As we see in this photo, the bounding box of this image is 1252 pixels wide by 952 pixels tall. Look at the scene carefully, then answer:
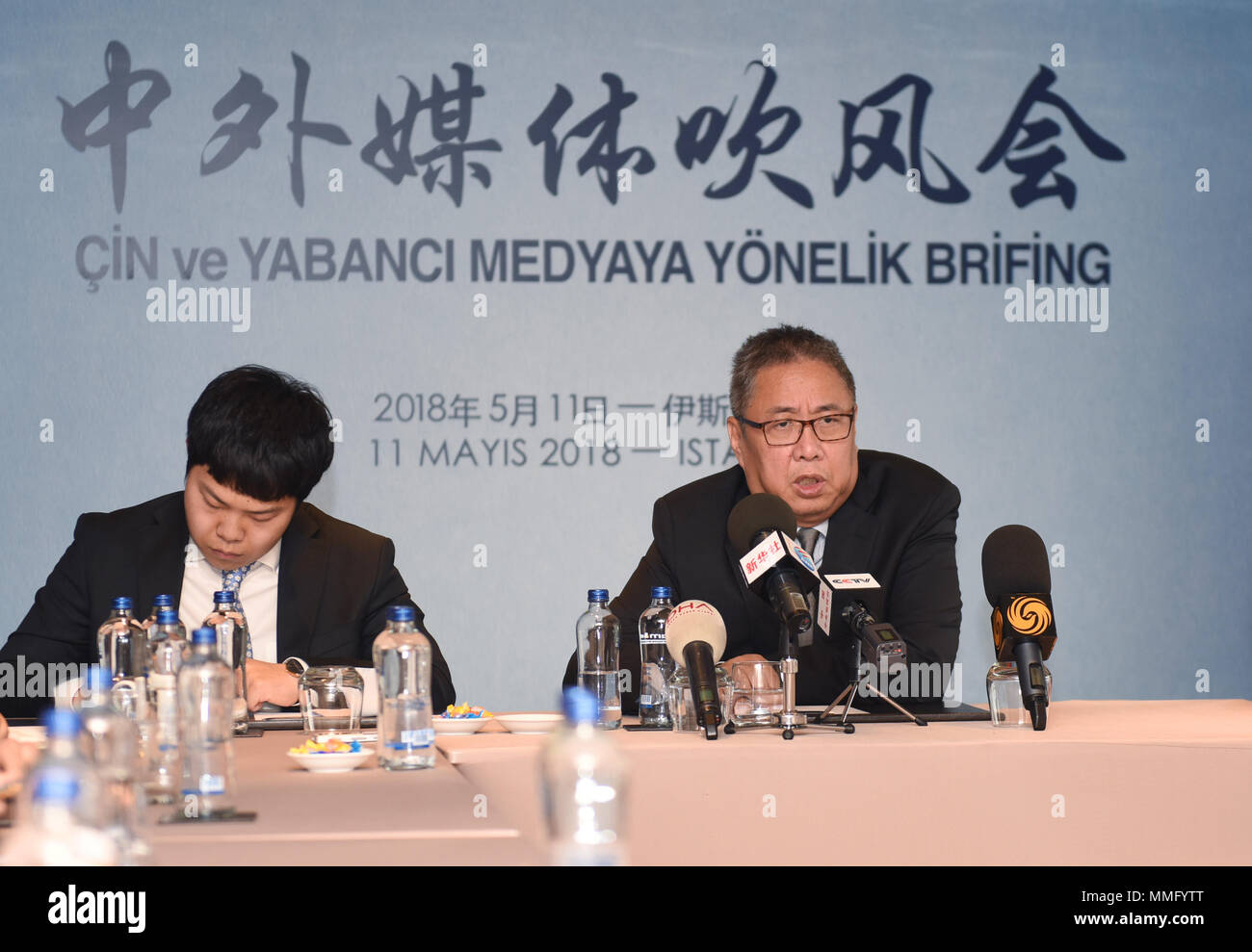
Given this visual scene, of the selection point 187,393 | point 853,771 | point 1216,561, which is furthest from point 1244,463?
point 187,393

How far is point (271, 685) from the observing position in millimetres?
2459

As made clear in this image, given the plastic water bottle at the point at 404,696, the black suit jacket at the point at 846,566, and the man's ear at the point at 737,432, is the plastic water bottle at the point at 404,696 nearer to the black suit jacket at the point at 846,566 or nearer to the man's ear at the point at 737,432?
the black suit jacket at the point at 846,566

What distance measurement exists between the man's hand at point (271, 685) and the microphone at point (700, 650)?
0.73 meters

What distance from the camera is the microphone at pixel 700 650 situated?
7.04ft

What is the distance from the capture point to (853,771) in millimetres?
1984

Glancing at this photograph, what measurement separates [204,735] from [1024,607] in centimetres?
138

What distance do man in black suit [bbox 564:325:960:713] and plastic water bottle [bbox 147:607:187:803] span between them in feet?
3.58

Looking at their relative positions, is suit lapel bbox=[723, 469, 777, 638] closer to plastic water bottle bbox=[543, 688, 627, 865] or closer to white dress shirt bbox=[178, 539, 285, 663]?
white dress shirt bbox=[178, 539, 285, 663]

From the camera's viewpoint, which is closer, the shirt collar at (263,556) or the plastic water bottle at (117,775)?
the plastic water bottle at (117,775)

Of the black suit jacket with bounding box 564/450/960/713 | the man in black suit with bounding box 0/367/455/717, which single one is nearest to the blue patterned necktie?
the man in black suit with bounding box 0/367/455/717

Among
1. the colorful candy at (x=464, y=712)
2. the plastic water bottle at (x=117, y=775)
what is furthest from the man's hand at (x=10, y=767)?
the colorful candy at (x=464, y=712)

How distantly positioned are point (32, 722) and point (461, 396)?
6.04 ft
